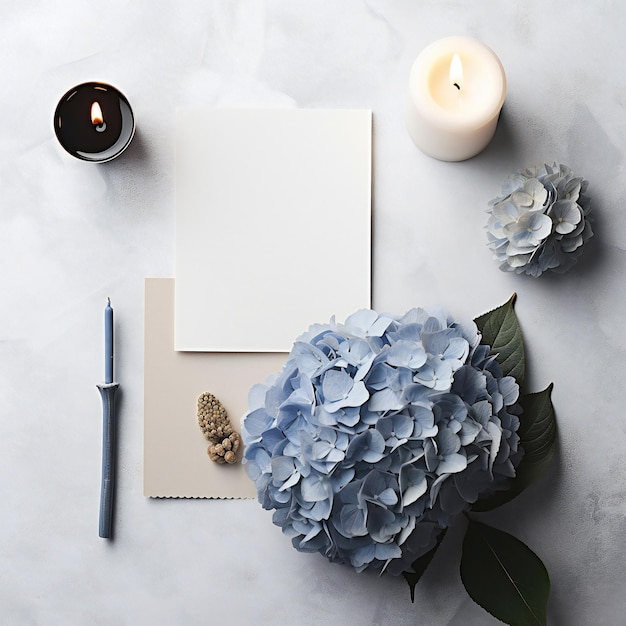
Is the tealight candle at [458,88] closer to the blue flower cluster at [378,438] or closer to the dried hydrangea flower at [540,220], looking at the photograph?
the dried hydrangea flower at [540,220]

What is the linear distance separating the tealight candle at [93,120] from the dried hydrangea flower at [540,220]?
40 cm

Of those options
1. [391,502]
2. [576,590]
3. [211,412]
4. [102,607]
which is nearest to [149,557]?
[102,607]

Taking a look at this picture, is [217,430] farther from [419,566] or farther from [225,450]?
[419,566]

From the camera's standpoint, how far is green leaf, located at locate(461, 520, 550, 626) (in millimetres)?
652

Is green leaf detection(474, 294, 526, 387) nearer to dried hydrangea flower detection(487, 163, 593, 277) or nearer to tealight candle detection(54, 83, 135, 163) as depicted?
dried hydrangea flower detection(487, 163, 593, 277)

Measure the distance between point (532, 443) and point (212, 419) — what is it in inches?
13.4

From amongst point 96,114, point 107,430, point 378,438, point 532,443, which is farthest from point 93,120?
point 532,443

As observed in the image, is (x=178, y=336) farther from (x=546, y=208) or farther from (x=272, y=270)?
(x=546, y=208)

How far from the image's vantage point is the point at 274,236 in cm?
70

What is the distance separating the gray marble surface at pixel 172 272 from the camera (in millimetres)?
706

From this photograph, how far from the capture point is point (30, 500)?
2.35 ft

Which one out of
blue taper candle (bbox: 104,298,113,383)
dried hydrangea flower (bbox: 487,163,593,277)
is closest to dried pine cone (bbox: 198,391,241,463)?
blue taper candle (bbox: 104,298,113,383)

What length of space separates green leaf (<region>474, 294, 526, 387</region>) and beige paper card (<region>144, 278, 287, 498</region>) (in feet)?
0.72

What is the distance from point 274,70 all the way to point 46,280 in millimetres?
344
